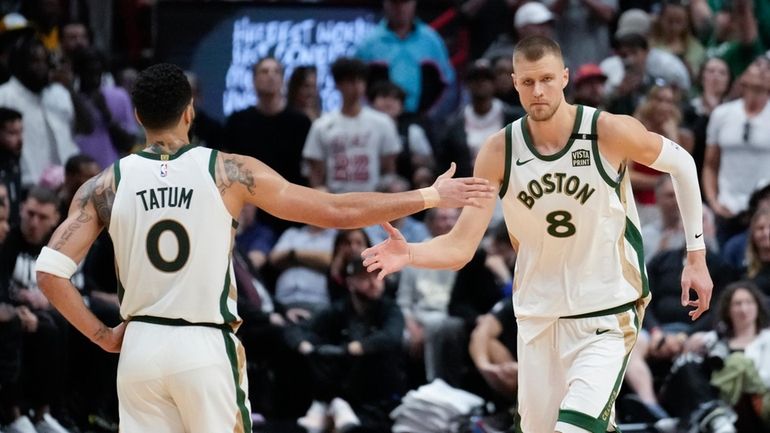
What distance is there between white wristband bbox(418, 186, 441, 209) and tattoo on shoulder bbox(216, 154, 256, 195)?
82 centimetres

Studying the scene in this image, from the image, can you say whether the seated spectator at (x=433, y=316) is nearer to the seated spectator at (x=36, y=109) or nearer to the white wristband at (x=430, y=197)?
the seated spectator at (x=36, y=109)

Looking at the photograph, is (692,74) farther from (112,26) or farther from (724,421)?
(112,26)

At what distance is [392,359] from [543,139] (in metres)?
4.73

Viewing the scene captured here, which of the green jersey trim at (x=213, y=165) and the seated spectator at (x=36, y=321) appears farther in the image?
the seated spectator at (x=36, y=321)

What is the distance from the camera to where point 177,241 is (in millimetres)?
6430

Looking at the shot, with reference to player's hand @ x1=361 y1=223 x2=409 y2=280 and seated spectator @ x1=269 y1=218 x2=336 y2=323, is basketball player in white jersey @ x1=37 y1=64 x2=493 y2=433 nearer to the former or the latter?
player's hand @ x1=361 y1=223 x2=409 y2=280

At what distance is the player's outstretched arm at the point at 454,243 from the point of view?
292 inches

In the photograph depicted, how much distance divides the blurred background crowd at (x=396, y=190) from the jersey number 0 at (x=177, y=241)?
475cm

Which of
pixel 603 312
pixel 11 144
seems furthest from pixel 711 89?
pixel 603 312

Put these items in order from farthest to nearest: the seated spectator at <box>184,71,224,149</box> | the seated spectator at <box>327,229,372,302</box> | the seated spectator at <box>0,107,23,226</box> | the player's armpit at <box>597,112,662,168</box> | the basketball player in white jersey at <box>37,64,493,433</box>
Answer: the seated spectator at <box>184,71,224,149</box>, the seated spectator at <box>0,107,23,226</box>, the seated spectator at <box>327,229,372,302</box>, the player's armpit at <box>597,112,662,168</box>, the basketball player in white jersey at <box>37,64,493,433</box>

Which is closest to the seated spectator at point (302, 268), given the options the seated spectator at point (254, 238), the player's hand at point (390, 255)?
the seated spectator at point (254, 238)

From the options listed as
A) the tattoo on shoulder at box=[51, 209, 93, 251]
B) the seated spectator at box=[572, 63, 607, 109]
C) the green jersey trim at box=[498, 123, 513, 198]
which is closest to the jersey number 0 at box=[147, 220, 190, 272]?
the tattoo on shoulder at box=[51, 209, 93, 251]

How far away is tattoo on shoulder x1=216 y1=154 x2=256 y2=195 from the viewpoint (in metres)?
6.50

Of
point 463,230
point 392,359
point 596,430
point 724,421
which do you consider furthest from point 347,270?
point 596,430
